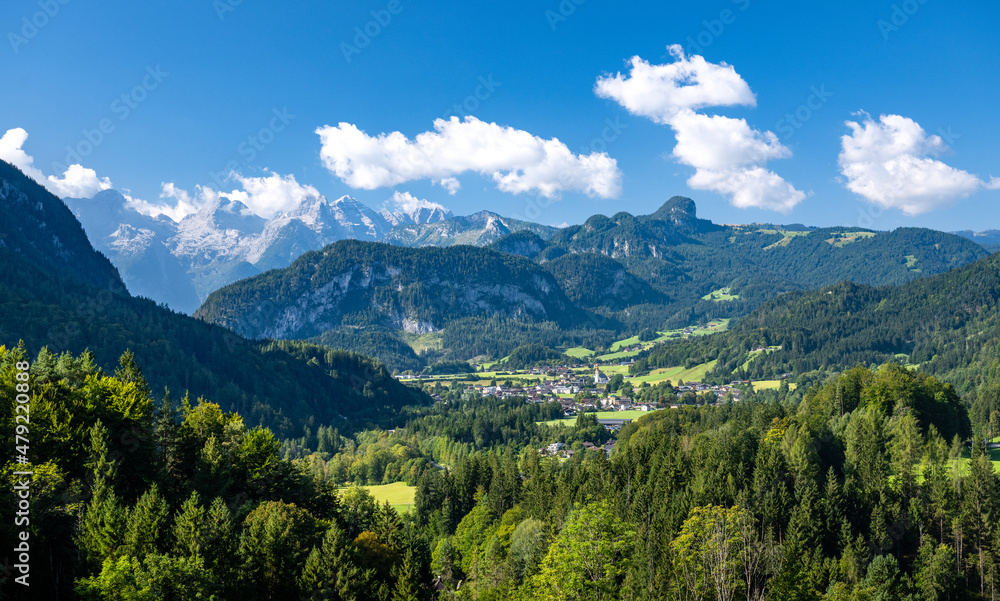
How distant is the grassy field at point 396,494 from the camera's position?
9838 centimetres

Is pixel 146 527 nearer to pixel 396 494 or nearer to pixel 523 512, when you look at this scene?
pixel 523 512

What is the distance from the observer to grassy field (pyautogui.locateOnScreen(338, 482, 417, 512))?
98.4 meters

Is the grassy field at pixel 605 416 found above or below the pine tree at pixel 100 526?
below

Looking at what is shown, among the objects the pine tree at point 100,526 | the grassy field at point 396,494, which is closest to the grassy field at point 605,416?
the grassy field at point 396,494

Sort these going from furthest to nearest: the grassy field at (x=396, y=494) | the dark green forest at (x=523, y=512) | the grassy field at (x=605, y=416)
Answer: the grassy field at (x=605, y=416) < the grassy field at (x=396, y=494) < the dark green forest at (x=523, y=512)

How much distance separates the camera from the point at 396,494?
108 m

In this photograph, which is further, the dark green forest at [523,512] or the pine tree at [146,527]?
the pine tree at [146,527]

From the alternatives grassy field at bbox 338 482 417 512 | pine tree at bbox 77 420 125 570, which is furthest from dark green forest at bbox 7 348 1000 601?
grassy field at bbox 338 482 417 512

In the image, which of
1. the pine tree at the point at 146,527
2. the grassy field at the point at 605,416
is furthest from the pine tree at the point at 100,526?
the grassy field at the point at 605,416

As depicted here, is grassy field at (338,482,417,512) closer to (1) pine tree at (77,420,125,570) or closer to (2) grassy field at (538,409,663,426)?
(2) grassy field at (538,409,663,426)

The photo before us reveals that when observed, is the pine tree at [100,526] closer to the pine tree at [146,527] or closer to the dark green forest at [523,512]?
the dark green forest at [523,512]

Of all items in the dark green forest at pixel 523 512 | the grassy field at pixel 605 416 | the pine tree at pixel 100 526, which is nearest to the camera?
the dark green forest at pixel 523 512

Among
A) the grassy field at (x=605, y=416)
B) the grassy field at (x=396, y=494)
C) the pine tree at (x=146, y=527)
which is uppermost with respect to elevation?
the pine tree at (x=146, y=527)

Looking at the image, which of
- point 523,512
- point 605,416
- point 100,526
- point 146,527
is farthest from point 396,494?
point 605,416
